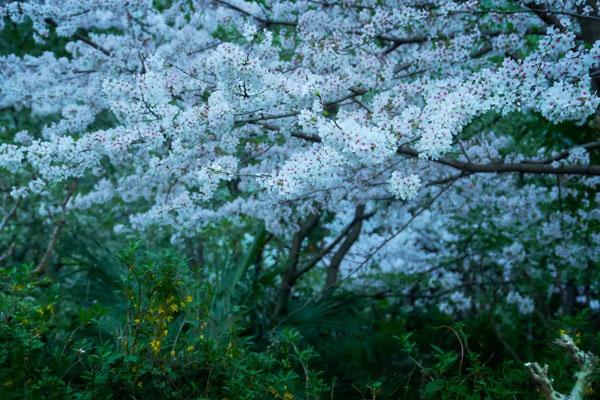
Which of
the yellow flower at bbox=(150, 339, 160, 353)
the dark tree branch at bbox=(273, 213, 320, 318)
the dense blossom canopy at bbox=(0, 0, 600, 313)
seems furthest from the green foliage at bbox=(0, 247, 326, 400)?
the dark tree branch at bbox=(273, 213, 320, 318)

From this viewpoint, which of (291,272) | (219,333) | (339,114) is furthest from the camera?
(291,272)

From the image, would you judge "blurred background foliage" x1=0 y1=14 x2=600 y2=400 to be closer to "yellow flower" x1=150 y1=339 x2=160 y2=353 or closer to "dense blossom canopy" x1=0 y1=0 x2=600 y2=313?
"yellow flower" x1=150 y1=339 x2=160 y2=353

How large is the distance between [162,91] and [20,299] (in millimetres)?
1594

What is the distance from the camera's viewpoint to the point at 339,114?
3764 millimetres

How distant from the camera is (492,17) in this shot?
520 centimetres

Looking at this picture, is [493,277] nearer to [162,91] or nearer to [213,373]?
[162,91]

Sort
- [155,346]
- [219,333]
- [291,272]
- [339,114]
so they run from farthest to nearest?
[291,272] < [219,333] < [339,114] < [155,346]

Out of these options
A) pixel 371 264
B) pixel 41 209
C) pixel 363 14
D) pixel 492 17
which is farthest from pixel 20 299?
pixel 371 264

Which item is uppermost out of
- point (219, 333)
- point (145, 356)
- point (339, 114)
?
point (339, 114)

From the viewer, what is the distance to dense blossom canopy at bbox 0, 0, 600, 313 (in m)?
3.68

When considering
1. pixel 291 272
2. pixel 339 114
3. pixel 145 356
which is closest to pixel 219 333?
pixel 145 356

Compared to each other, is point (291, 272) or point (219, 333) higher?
point (291, 272)

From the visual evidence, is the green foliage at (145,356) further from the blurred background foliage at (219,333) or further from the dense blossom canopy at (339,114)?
the dense blossom canopy at (339,114)

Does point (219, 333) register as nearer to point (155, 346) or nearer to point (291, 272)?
point (155, 346)
